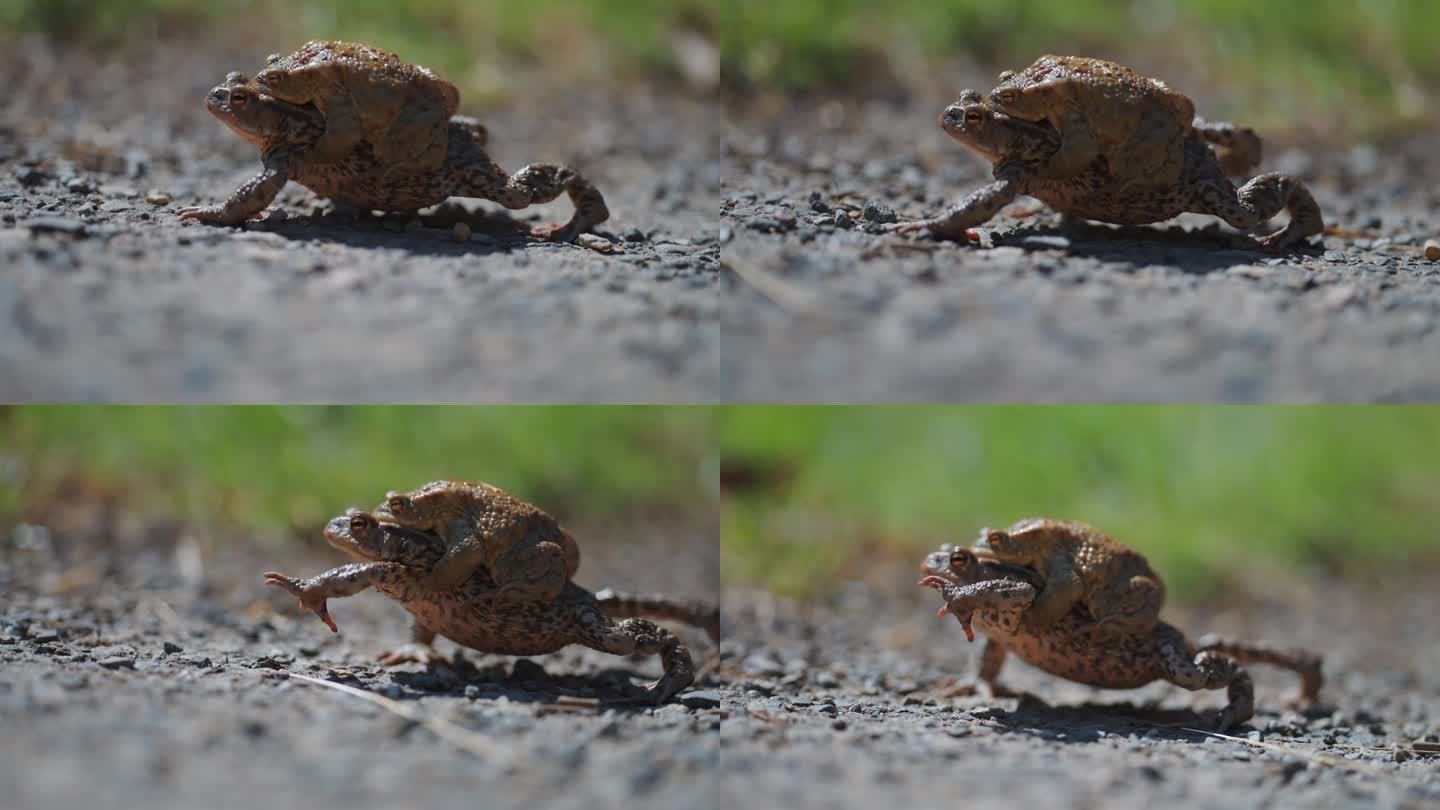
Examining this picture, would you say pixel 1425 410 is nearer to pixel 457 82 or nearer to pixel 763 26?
pixel 763 26

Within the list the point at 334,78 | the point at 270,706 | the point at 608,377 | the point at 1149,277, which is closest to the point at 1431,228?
the point at 1149,277

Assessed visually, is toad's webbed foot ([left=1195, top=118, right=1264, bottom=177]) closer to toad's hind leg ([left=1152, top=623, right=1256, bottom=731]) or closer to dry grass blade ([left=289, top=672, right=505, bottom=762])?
toad's hind leg ([left=1152, top=623, right=1256, bottom=731])

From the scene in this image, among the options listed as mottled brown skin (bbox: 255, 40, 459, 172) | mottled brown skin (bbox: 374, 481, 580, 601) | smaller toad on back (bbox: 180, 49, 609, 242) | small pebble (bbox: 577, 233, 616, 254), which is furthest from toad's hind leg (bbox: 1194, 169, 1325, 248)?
mottled brown skin (bbox: 255, 40, 459, 172)

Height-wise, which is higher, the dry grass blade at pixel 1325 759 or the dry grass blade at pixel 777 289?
the dry grass blade at pixel 777 289


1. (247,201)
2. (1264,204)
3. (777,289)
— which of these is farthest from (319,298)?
(1264,204)

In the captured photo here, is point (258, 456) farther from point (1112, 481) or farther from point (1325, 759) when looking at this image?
point (1325, 759)

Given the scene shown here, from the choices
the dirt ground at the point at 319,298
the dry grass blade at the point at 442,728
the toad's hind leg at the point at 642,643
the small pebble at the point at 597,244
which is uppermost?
the small pebble at the point at 597,244

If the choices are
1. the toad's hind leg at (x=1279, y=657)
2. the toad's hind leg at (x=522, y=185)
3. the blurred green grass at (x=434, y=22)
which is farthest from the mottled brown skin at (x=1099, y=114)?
the blurred green grass at (x=434, y=22)

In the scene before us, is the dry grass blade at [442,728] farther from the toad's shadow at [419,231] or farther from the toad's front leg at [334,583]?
the toad's shadow at [419,231]
